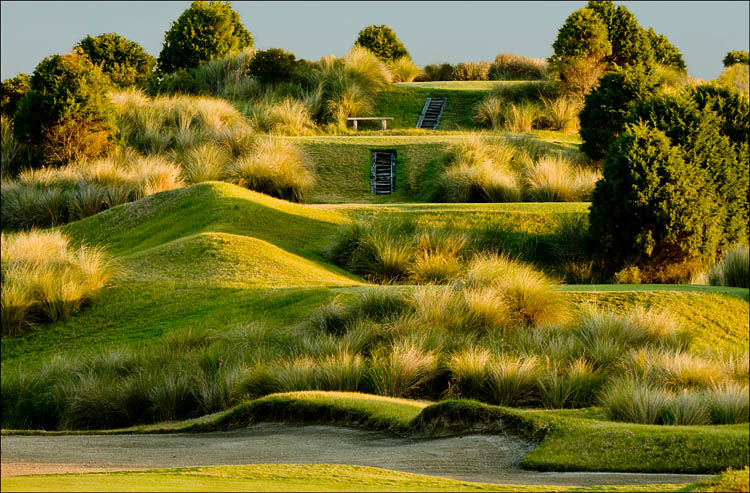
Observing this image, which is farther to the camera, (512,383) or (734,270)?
(734,270)

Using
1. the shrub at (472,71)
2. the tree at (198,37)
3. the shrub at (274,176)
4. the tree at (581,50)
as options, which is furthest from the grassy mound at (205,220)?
the shrub at (472,71)

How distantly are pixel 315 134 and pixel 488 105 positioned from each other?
5.39m

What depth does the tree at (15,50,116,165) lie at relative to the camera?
74.5 ft

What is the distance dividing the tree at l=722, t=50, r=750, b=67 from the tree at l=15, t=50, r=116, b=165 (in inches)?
1016

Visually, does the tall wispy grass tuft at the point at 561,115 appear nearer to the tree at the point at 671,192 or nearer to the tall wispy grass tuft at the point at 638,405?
the tree at the point at 671,192

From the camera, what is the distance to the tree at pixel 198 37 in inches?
1400

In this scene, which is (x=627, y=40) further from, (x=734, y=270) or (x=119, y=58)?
(x=734, y=270)

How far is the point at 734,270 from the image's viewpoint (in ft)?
46.9

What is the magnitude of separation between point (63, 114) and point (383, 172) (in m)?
7.24

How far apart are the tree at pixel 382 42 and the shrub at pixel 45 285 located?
2603cm

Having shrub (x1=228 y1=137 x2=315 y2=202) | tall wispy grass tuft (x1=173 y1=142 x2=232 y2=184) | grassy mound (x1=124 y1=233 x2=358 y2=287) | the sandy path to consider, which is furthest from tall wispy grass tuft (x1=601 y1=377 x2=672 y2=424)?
tall wispy grass tuft (x1=173 y1=142 x2=232 y2=184)

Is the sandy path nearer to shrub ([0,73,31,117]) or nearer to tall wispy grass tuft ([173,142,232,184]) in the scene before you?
tall wispy grass tuft ([173,142,232,184])

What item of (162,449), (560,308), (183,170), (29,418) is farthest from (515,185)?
(162,449)

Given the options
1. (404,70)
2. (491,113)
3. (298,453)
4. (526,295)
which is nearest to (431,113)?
(491,113)
